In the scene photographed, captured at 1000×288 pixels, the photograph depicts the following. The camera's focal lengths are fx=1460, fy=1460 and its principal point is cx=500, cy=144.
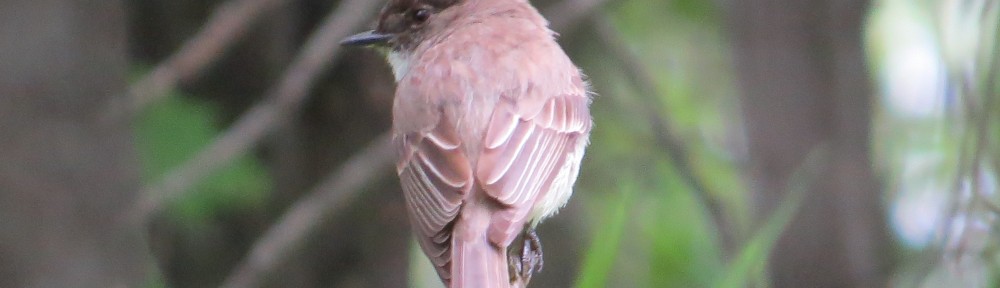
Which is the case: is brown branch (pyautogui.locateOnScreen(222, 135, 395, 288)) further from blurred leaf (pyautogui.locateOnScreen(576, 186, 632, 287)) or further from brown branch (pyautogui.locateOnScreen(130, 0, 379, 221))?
blurred leaf (pyautogui.locateOnScreen(576, 186, 632, 287))

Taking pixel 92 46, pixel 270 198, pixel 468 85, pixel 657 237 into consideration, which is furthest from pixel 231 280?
pixel 657 237

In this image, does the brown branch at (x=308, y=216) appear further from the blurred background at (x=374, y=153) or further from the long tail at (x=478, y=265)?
Result: the long tail at (x=478, y=265)

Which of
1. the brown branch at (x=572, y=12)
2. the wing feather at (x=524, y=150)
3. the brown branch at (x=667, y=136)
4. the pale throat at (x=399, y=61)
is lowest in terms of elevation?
the brown branch at (x=667, y=136)

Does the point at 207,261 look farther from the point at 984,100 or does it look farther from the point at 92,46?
the point at 984,100

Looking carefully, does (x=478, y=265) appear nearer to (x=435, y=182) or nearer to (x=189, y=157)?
(x=435, y=182)

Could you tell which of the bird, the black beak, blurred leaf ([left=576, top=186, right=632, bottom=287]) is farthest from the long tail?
the black beak

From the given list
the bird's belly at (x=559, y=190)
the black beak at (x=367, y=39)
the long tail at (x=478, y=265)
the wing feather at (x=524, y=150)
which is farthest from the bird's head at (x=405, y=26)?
the long tail at (x=478, y=265)

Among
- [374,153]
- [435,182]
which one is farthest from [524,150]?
[374,153]

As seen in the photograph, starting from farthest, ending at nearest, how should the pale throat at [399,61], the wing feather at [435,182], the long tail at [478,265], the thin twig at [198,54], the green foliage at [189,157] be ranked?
1. the green foliage at [189,157]
2. the pale throat at [399,61]
3. the thin twig at [198,54]
4. the wing feather at [435,182]
5. the long tail at [478,265]
